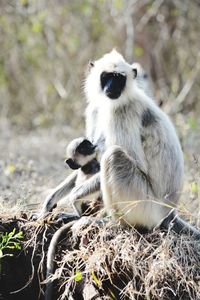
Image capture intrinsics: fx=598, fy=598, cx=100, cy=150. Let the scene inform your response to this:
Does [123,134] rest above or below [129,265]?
above

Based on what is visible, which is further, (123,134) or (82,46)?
(82,46)

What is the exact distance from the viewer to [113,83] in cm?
530

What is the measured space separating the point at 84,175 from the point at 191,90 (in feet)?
24.9

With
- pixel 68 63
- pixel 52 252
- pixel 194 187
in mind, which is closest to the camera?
pixel 52 252

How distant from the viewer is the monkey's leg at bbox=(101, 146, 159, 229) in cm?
488

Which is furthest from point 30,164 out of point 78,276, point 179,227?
point 78,276

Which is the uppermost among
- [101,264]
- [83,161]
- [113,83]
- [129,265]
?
[113,83]

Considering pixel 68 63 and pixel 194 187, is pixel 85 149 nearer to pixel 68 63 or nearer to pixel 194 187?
pixel 194 187

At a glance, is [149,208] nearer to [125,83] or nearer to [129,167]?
[129,167]

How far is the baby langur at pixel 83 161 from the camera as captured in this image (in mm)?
5156

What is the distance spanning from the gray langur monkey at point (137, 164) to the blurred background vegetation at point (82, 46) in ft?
20.7

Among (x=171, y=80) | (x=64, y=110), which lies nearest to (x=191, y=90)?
(x=171, y=80)

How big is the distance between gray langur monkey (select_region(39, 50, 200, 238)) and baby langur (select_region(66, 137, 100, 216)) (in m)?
0.09

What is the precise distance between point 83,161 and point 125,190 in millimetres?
538
